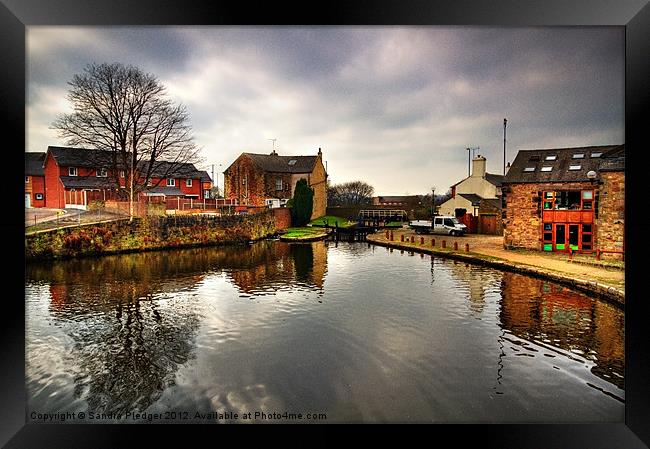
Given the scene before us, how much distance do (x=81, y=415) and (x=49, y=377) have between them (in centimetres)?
58

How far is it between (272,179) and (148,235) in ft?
11.0

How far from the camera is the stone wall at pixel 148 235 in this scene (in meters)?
5.50

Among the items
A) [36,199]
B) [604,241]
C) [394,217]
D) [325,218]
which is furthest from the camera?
[325,218]

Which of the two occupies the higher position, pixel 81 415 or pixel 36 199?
pixel 36 199

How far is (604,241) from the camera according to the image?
5953 mm

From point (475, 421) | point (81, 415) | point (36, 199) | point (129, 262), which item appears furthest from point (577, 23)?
point (129, 262)

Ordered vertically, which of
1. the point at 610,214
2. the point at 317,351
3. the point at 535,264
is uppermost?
the point at 610,214

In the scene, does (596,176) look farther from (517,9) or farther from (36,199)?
(36,199)

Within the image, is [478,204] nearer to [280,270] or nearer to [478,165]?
[478,165]

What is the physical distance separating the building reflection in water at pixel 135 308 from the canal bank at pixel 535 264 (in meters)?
3.59

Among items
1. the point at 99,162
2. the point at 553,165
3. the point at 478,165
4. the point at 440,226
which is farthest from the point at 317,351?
the point at 440,226

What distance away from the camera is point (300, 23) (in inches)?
99.3

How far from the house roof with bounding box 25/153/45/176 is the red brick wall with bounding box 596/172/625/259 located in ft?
25.5

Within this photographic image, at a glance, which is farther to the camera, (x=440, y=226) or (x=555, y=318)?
(x=440, y=226)
